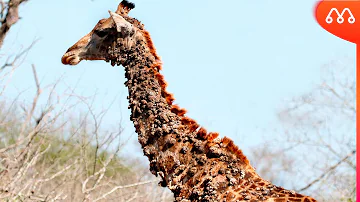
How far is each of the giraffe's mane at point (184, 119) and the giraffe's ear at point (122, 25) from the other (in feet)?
0.46

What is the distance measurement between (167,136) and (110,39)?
4.07ft

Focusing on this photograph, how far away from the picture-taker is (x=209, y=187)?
175 inches

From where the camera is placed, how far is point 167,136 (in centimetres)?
484

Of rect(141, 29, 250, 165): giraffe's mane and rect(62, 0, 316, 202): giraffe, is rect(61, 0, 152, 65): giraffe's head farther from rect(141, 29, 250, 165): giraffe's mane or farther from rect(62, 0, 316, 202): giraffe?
rect(141, 29, 250, 165): giraffe's mane

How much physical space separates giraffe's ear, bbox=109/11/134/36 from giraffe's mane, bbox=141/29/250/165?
5.5 inches

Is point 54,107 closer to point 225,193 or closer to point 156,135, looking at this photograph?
point 156,135

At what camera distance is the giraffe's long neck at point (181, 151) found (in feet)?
14.5

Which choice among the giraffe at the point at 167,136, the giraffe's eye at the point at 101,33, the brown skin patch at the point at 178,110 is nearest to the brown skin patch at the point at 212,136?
the giraffe at the point at 167,136

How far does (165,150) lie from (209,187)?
0.55 meters

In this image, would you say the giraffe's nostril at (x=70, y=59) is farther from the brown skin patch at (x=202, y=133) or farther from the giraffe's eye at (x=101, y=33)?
the brown skin patch at (x=202, y=133)

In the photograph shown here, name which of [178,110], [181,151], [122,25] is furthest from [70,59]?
[181,151]

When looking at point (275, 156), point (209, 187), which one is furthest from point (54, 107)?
point (275, 156)

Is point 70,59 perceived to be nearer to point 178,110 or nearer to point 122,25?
point 122,25

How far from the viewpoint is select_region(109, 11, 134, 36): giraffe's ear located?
211 inches
